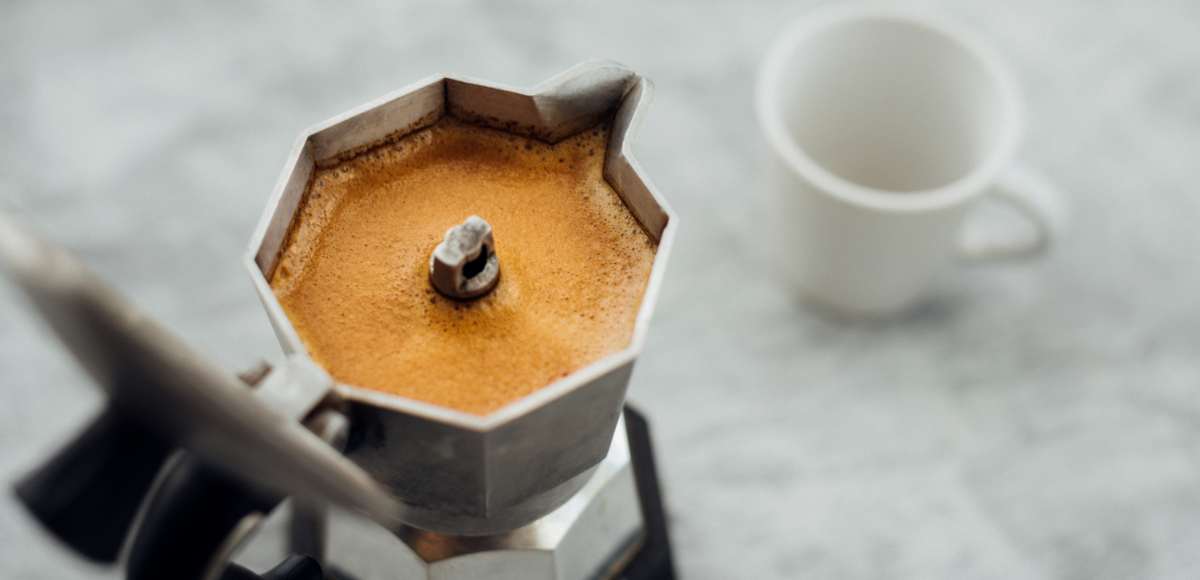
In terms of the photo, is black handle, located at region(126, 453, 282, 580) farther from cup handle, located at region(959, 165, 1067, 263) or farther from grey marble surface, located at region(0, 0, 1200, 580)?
cup handle, located at region(959, 165, 1067, 263)

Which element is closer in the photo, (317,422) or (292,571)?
(317,422)

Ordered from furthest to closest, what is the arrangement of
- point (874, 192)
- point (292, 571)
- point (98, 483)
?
point (874, 192)
point (292, 571)
point (98, 483)

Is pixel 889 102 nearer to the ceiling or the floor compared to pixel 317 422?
nearer to the floor

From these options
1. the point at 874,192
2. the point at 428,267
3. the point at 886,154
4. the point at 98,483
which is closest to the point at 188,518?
the point at 98,483

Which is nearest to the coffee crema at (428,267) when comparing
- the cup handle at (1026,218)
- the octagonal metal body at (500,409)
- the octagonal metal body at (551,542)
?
the octagonal metal body at (500,409)

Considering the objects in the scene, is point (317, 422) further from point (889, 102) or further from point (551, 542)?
point (889, 102)

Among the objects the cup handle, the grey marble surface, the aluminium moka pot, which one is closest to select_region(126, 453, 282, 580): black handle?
the aluminium moka pot

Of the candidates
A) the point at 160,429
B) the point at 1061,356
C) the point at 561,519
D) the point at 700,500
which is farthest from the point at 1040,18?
the point at 160,429
